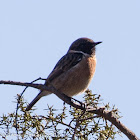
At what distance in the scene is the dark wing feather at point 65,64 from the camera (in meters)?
6.44

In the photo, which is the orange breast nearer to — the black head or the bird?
the bird

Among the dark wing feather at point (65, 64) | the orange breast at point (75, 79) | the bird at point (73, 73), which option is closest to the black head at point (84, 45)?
the bird at point (73, 73)

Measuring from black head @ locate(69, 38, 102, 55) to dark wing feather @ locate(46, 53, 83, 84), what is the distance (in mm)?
398

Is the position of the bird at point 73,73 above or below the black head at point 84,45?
below

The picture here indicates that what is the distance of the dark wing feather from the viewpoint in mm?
6443

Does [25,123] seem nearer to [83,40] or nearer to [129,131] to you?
[129,131]

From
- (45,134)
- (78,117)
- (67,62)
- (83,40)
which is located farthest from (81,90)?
(45,134)

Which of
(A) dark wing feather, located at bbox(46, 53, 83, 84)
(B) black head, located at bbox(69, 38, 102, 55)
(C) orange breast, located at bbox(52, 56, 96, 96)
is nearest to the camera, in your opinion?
(C) orange breast, located at bbox(52, 56, 96, 96)

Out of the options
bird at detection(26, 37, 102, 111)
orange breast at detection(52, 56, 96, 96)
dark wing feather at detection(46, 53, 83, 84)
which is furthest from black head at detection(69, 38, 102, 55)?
orange breast at detection(52, 56, 96, 96)

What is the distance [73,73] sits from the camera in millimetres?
6242

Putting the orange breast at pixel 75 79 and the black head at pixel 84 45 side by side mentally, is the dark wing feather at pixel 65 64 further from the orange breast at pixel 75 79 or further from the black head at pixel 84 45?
the black head at pixel 84 45

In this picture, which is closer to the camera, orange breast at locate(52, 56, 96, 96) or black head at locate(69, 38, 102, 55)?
orange breast at locate(52, 56, 96, 96)

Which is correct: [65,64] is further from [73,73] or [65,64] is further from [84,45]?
[84,45]

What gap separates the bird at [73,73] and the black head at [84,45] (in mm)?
49
